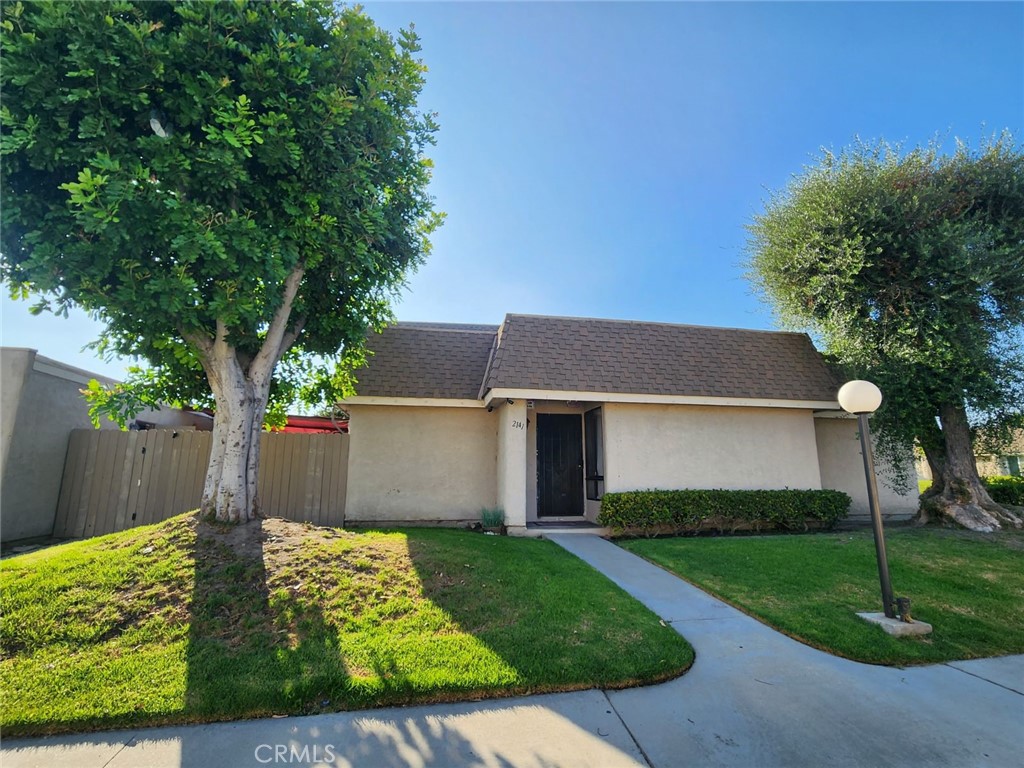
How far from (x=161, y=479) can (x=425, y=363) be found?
5.64 metres

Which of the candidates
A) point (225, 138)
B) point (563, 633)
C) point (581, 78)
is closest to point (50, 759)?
point (563, 633)

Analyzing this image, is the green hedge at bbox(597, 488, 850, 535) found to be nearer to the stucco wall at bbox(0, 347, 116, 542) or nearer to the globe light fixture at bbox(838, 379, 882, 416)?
the globe light fixture at bbox(838, 379, 882, 416)

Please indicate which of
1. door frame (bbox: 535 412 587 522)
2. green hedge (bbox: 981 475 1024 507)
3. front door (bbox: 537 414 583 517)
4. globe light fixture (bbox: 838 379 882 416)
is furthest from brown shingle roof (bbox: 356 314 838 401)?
green hedge (bbox: 981 475 1024 507)

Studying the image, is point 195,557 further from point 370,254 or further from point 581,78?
point 581,78

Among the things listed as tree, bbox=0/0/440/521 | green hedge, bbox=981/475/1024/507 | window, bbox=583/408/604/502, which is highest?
tree, bbox=0/0/440/521

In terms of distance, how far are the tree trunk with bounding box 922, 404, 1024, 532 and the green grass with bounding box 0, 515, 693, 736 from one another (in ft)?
28.0

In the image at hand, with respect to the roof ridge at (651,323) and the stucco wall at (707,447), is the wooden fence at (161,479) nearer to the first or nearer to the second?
the roof ridge at (651,323)

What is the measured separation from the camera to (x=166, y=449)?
29.2 ft

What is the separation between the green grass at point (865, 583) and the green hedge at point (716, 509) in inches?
22.5

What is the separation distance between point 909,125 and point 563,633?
11997mm

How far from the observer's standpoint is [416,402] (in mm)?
9828

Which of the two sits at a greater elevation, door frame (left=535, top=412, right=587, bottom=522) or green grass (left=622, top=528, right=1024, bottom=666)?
door frame (left=535, top=412, right=587, bottom=522)

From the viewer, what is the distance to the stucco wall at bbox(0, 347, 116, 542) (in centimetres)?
751

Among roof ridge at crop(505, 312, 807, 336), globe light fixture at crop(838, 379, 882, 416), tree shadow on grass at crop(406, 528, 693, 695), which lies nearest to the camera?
tree shadow on grass at crop(406, 528, 693, 695)
